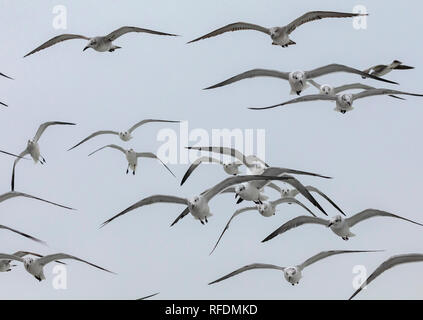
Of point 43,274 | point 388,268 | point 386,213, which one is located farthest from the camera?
point 43,274

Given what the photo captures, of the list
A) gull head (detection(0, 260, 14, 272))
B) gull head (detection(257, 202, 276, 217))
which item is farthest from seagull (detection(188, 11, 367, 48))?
gull head (detection(0, 260, 14, 272))

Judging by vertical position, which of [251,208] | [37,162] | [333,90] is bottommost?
[251,208]

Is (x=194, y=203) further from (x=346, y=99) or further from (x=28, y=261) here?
(x=28, y=261)

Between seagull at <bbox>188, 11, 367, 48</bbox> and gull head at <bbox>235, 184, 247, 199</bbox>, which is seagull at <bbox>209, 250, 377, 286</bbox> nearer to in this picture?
gull head at <bbox>235, 184, 247, 199</bbox>

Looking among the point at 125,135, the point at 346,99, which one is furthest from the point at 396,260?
the point at 125,135

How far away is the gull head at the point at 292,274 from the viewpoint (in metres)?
15.4

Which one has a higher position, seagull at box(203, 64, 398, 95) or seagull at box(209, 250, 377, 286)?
seagull at box(203, 64, 398, 95)

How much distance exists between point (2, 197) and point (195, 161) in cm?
381

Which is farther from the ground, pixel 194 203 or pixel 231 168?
pixel 231 168

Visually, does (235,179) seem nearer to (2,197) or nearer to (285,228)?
(285,228)

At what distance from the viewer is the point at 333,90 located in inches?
659

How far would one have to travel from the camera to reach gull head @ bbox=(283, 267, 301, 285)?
50.4ft

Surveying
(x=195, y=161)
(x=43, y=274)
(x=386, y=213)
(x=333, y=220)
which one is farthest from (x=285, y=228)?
(x=43, y=274)

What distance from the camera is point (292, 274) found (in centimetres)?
1542
